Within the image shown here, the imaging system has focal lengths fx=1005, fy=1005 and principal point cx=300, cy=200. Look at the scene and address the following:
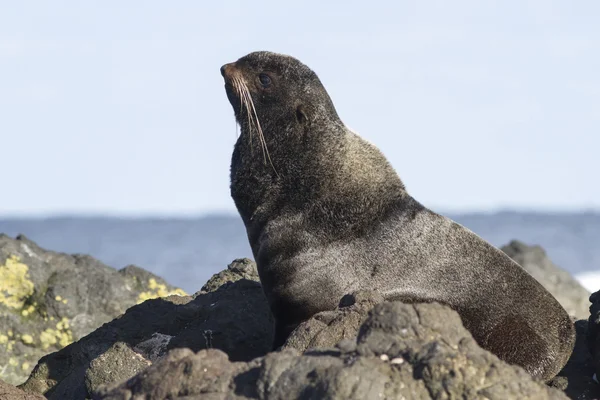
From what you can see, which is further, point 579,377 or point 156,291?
point 156,291

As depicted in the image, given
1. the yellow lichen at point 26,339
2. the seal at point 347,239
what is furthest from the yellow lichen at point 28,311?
the seal at point 347,239

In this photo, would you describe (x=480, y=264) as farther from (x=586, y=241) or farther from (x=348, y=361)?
(x=586, y=241)

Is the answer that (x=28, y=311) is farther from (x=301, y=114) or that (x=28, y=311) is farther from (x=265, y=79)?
(x=301, y=114)

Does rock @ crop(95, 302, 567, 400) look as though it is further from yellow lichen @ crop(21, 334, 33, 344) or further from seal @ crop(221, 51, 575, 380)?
yellow lichen @ crop(21, 334, 33, 344)

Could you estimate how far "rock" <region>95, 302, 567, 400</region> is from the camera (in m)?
4.04

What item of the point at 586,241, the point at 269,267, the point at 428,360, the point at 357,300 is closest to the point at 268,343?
the point at 269,267

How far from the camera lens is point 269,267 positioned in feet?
23.8

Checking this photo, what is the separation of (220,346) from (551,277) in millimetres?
11842

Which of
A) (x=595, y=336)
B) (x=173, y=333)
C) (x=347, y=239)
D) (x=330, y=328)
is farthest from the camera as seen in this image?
(x=173, y=333)

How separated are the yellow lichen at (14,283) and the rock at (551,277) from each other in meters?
10.2

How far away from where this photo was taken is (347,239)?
7.33 metres

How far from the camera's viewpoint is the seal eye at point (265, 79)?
26.4 feet

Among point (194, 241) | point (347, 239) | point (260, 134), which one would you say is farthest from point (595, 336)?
point (194, 241)

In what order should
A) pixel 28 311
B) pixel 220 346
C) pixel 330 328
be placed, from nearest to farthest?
1. pixel 330 328
2. pixel 220 346
3. pixel 28 311
